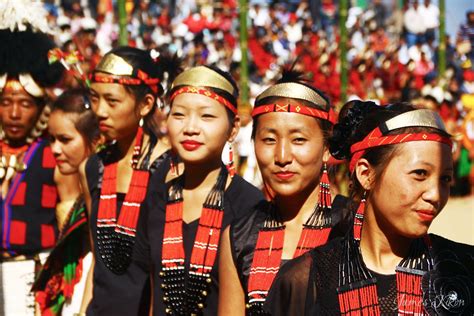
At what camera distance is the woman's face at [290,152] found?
3762 millimetres

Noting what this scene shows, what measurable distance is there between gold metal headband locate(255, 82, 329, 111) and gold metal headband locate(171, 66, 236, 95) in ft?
1.90

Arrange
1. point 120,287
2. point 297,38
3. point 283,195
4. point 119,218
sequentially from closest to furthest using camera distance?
1. point 283,195
2. point 120,287
3. point 119,218
4. point 297,38

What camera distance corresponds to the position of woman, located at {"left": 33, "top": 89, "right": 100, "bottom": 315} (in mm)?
5660

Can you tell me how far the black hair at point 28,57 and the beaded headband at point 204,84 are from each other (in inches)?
77.3

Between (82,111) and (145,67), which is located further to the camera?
(82,111)

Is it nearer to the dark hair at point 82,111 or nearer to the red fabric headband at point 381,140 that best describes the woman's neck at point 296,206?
the red fabric headband at point 381,140

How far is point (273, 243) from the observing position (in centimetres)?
367

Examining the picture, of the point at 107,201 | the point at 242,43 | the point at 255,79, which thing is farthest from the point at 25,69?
A: the point at 255,79

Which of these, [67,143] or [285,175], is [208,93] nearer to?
[285,175]

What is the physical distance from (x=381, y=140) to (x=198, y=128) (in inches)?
56.6

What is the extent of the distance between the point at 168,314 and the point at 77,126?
1878 millimetres

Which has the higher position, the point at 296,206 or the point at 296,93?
the point at 296,93

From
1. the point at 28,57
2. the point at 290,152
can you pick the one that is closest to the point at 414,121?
the point at 290,152

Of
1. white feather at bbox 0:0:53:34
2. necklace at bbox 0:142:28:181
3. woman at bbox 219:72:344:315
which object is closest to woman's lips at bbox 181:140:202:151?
woman at bbox 219:72:344:315
